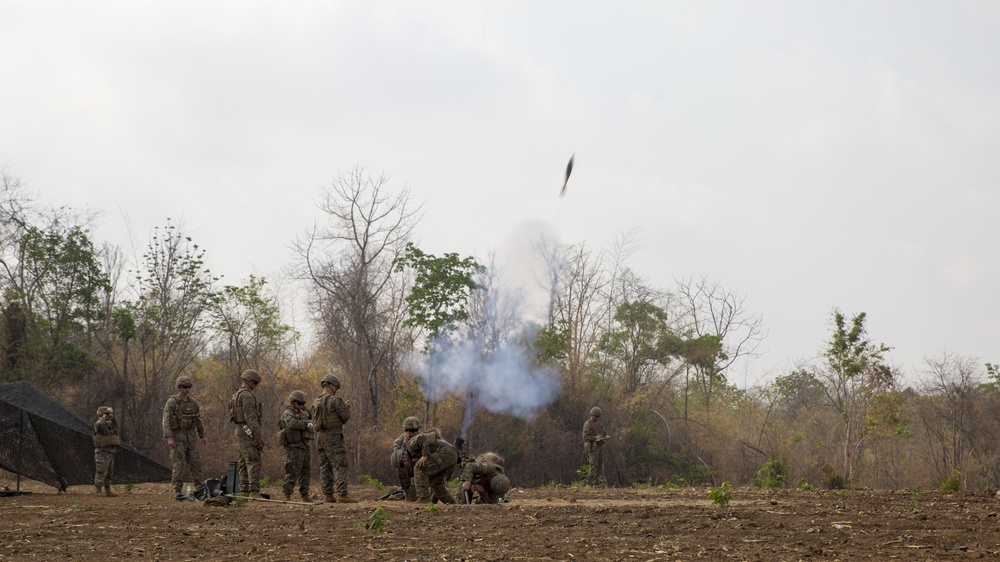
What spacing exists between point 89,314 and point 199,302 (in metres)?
3.74

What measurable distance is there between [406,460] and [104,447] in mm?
6243

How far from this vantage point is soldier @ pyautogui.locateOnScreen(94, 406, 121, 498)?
17.9 metres

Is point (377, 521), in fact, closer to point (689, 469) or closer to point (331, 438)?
point (331, 438)

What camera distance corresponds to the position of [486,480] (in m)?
15.2

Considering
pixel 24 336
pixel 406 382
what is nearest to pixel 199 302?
pixel 24 336

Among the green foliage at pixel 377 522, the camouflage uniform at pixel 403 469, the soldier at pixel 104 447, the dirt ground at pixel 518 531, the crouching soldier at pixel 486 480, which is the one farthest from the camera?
the soldier at pixel 104 447

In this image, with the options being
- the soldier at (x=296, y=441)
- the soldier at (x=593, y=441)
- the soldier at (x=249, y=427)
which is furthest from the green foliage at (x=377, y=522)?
the soldier at (x=593, y=441)

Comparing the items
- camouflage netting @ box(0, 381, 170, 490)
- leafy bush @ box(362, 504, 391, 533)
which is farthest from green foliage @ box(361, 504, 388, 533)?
camouflage netting @ box(0, 381, 170, 490)

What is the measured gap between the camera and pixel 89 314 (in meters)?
33.0

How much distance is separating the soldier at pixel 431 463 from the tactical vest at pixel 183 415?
13.1 feet

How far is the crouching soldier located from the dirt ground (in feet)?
2.84

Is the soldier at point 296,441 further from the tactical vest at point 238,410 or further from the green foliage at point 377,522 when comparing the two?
the green foliage at point 377,522

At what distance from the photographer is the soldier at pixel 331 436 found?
15422 mm

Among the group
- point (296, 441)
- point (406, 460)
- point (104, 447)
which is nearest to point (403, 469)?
point (406, 460)
